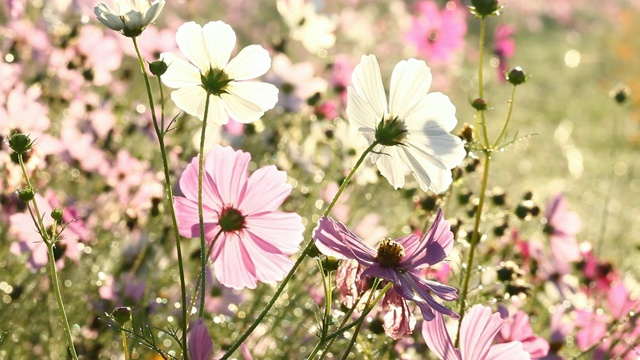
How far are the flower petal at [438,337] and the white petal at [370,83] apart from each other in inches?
6.4

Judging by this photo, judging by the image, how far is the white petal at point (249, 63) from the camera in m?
0.64

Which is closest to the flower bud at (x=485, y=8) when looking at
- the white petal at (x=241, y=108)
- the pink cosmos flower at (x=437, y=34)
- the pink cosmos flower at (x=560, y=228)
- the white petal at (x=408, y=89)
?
the white petal at (x=408, y=89)

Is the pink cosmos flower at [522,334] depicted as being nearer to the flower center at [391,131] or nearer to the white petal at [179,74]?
the flower center at [391,131]

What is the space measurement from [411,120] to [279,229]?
137 mm

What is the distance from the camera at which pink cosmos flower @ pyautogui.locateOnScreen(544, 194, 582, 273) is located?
4.24ft

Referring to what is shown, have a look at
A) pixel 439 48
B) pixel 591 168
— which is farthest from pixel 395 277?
pixel 591 168

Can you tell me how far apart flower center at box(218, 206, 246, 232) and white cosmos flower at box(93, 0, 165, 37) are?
0.52 feet

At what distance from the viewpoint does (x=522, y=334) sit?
0.81 m

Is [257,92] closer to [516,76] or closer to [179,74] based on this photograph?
[179,74]

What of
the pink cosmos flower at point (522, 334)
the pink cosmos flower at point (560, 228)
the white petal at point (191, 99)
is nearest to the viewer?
the white petal at point (191, 99)

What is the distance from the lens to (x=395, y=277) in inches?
22.3

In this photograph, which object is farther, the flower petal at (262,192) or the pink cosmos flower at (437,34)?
the pink cosmos flower at (437,34)

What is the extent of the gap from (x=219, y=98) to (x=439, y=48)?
134 centimetres

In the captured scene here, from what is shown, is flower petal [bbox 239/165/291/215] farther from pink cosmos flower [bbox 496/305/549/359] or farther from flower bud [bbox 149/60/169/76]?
pink cosmos flower [bbox 496/305/549/359]
